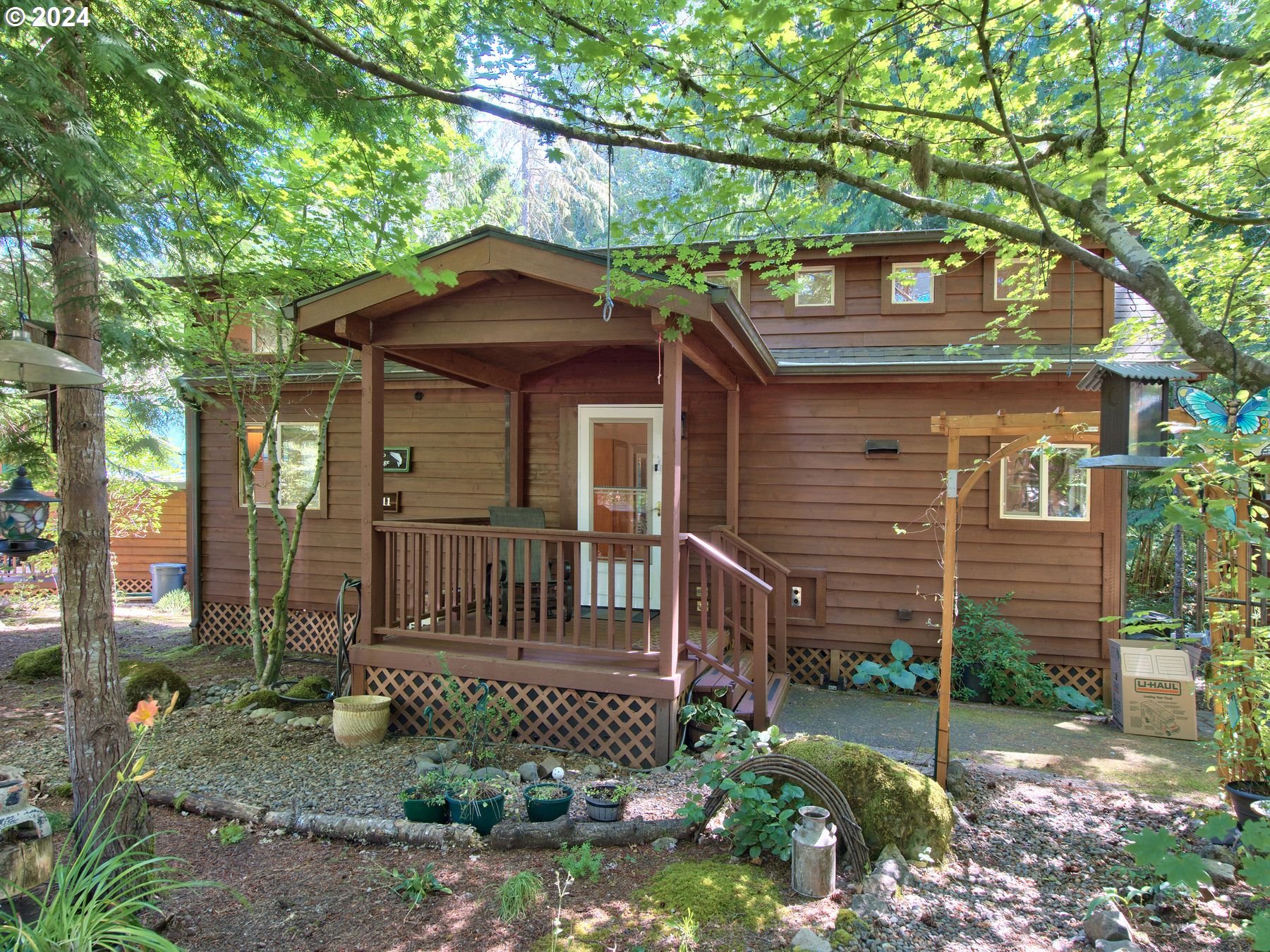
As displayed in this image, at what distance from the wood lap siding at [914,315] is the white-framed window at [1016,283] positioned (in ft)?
0.43

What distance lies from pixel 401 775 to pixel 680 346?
3273 millimetres

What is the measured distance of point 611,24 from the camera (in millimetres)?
3645

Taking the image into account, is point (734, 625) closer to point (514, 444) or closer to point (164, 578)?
point (514, 444)

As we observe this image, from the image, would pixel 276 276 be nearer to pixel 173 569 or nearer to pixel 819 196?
pixel 819 196

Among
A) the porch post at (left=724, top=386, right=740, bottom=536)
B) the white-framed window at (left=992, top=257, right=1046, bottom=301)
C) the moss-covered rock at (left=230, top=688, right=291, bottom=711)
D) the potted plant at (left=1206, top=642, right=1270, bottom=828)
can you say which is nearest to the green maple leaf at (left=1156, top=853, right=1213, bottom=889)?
the potted plant at (left=1206, top=642, right=1270, bottom=828)

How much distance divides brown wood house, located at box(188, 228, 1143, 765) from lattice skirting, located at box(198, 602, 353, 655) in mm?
41

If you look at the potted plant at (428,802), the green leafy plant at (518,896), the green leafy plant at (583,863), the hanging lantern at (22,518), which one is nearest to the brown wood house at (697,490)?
the potted plant at (428,802)

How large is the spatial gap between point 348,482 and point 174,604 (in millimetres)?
6684

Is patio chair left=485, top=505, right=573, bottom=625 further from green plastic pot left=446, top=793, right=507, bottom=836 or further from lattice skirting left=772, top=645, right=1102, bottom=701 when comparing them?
green plastic pot left=446, top=793, right=507, bottom=836

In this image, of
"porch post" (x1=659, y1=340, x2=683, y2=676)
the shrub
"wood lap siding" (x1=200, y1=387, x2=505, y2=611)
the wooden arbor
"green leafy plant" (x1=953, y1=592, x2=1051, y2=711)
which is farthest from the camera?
the shrub

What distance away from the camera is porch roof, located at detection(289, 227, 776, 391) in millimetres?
4379

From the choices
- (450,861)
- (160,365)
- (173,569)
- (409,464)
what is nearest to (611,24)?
(160,365)

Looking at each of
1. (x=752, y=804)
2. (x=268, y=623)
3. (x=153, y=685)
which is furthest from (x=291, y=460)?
(x=752, y=804)

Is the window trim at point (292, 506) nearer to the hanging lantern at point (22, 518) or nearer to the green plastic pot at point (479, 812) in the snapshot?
the hanging lantern at point (22, 518)
